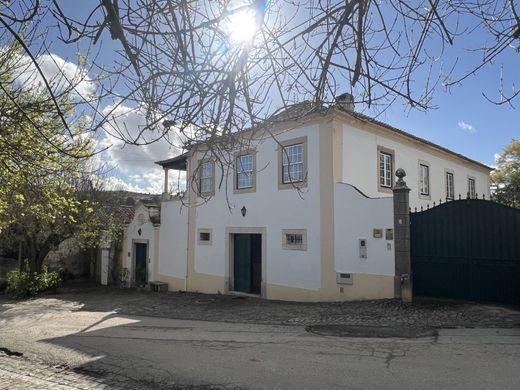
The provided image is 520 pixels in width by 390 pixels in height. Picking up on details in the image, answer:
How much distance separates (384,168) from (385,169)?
0.07 metres

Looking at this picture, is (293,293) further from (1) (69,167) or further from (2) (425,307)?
(1) (69,167)

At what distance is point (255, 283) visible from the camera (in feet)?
57.5

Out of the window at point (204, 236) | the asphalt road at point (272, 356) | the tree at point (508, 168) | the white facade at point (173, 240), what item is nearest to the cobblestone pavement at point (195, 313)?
the asphalt road at point (272, 356)

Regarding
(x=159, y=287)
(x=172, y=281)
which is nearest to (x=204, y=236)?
(x=172, y=281)

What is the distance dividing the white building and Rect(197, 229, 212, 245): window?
0.04m

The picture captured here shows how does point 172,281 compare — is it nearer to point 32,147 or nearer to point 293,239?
point 293,239

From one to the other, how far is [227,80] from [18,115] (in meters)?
4.92

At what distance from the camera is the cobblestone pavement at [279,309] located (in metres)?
10.2

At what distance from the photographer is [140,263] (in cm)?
2311

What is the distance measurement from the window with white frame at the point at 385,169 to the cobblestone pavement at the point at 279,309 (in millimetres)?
5584

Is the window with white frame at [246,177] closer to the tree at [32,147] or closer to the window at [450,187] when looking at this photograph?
the tree at [32,147]

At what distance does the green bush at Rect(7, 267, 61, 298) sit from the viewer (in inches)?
797

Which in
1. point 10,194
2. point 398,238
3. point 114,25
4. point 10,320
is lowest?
point 10,320

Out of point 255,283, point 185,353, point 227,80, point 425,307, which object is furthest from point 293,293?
point 227,80
